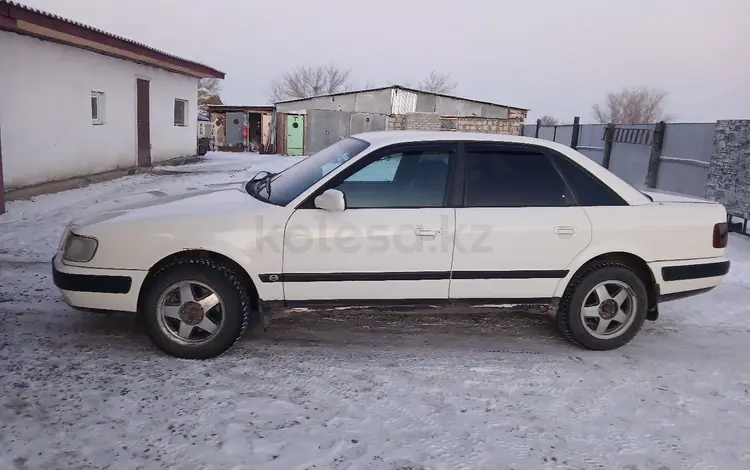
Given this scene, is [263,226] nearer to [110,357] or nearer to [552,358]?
[110,357]

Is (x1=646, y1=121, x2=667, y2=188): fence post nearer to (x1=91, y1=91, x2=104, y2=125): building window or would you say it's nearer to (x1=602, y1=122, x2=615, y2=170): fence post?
(x1=602, y1=122, x2=615, y2=170): fence post

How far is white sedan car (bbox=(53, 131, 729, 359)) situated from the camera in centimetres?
372

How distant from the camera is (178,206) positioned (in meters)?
3.96

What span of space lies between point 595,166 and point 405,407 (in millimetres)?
2305

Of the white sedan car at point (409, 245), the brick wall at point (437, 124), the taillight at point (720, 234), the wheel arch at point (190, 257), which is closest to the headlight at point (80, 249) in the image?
the white sedan car at point (409, 245)

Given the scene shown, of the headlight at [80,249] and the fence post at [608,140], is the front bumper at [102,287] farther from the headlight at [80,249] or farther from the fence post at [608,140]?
the fence post at [608,140]

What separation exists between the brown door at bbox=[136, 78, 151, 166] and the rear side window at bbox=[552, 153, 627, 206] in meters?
13.7

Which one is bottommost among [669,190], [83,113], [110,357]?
[110,357]

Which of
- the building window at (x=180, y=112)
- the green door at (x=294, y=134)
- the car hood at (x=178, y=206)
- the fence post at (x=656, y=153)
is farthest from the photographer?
the green door at (x=294, y=134)

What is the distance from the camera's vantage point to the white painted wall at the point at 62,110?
9836 mm

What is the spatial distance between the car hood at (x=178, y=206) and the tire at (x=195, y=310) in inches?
14.1

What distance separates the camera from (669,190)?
1352 centimetres

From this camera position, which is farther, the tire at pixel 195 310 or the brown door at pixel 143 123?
the brown door at pixel 143 123

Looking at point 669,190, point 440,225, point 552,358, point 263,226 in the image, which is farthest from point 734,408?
point 669,190
